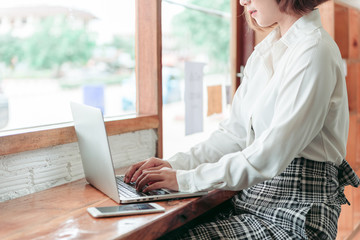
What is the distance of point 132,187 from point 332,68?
0.69 m

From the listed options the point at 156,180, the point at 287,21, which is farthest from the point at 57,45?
the point at 287,21

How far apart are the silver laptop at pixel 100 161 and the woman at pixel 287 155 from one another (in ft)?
0.15

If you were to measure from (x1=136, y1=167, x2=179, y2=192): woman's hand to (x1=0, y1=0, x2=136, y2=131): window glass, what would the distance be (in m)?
0.49

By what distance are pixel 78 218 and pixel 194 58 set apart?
54.2 inches

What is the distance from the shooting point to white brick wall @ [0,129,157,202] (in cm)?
130

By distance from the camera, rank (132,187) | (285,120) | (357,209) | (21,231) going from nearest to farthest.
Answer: (21,231), (285,120), (132,187), (357,209)

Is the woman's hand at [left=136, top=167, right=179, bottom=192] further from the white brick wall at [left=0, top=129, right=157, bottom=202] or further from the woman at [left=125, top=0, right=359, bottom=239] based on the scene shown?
the white brick wall at [left=0, top=129, right=157, bottom=202]

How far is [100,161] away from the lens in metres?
→ 1.25

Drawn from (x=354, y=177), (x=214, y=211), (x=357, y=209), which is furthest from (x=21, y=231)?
(x=357, y=209)

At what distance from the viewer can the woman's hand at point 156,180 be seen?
1.27m

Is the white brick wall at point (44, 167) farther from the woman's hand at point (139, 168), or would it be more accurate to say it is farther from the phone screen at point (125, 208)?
the phone screen at point (125, 208)

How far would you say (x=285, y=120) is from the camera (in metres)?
1.18

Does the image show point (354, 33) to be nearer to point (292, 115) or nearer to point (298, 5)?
point (298, 5)

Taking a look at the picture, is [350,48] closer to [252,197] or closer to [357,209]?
[357,209]
